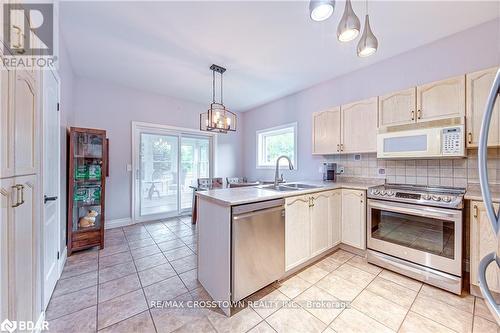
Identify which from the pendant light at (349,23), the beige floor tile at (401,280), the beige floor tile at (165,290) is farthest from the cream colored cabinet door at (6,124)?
the beige floor tile at (401,280)

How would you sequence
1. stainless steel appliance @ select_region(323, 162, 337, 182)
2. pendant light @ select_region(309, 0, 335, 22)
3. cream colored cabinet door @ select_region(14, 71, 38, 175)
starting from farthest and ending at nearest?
stainless steel appliance @ select_region(323, 162, 337, 182)
pendant light @ select_region(309, 0, 335, 22)
cream colored cabinet door @ select_region(14, 71, 38, 175)

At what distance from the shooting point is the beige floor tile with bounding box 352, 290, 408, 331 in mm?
1446

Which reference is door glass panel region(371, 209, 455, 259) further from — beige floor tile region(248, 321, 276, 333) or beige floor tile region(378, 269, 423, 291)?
beige floor tile region(248, 321, 276, 333)

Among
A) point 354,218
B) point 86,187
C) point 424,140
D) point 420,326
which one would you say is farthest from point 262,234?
point 86,187

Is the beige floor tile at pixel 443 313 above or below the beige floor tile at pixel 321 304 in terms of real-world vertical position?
above

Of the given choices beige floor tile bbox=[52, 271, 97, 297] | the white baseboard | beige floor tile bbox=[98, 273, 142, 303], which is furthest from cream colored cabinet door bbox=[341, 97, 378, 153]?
the white baseboard

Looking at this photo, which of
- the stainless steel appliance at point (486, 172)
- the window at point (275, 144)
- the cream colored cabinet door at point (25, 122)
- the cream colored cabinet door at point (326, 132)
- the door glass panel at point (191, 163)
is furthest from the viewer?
the door glass panel at point (191, 163)

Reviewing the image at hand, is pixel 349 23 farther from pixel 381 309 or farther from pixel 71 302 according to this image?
pixel 71 302

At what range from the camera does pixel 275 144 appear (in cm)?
452

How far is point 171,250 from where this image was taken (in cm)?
263

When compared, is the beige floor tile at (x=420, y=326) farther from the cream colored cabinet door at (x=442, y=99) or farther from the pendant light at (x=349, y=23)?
the pendant light at (x=349, y=23)

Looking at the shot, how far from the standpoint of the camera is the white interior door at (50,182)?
5.09ft

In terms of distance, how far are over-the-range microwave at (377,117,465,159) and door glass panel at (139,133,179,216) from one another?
3905 mm

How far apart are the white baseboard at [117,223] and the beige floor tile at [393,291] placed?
155 inches
